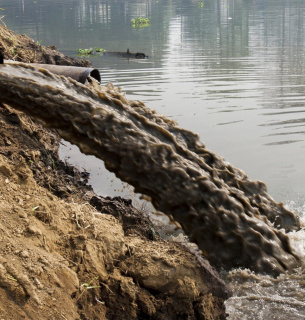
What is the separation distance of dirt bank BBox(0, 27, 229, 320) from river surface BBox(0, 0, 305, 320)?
1.93ft

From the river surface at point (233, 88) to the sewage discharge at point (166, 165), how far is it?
27 cm

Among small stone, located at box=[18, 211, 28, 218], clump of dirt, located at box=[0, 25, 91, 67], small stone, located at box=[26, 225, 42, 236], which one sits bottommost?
small stone, located at box=[26, 225, 42, 236]

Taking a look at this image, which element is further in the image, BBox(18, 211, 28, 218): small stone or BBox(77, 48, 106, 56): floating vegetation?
BBox(77, 48, 106, 56): floating vegetation

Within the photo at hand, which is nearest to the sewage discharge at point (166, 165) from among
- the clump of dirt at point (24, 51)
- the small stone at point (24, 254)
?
the small stone at point (24, 254)

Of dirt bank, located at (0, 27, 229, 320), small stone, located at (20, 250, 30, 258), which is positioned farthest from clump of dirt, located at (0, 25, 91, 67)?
small stone, located at (20, 250, 30, 258)

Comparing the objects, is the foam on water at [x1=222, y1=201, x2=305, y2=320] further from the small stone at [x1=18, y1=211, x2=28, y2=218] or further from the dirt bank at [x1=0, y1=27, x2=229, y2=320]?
the small stone at [x1=18, y1=211, x2=28, y2=218]

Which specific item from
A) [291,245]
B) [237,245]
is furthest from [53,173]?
[291,245]

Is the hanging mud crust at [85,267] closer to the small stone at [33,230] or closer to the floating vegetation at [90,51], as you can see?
the small stone at [33,230]

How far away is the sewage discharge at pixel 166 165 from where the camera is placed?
523 cm

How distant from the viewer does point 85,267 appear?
4.12m

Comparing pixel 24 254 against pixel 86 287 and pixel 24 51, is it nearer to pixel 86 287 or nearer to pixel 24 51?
pixel 86 287

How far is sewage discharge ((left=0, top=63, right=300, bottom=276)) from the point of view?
523cm

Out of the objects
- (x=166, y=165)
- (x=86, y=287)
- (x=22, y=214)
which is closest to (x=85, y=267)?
(x=86, y=287)

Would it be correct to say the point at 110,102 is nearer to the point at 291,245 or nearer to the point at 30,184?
the point at 30,184
